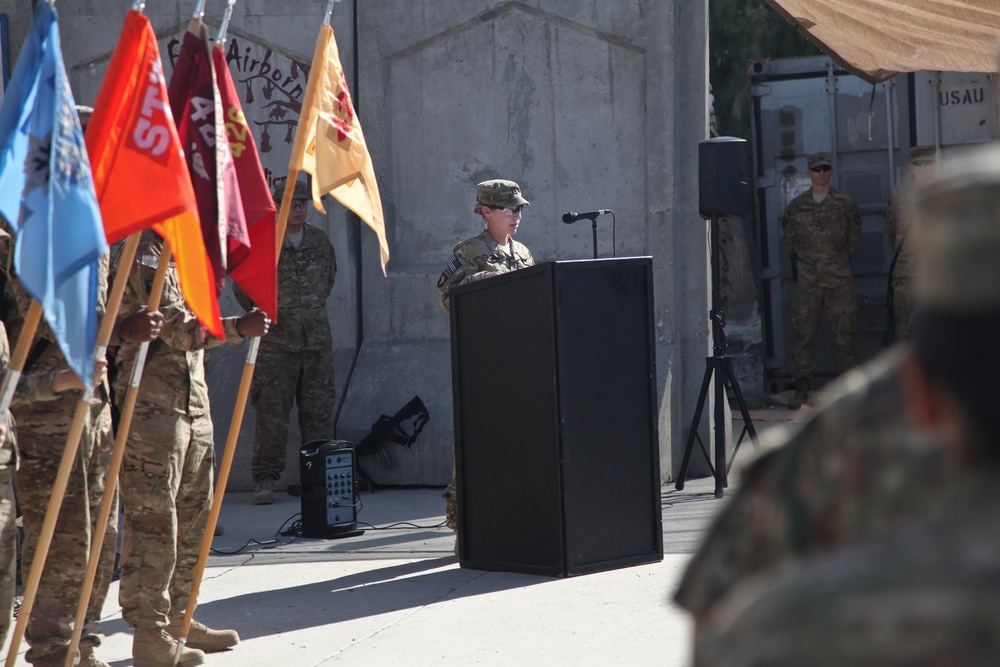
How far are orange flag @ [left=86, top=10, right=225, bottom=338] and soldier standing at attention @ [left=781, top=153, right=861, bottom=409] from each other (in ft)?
27.2

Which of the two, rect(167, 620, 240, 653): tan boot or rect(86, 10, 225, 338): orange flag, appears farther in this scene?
rect(167, 620, 240, 653): tan boot

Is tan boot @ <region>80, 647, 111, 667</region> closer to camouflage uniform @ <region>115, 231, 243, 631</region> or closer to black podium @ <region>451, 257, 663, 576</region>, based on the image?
camouflage uniform @ <region>115, 231, 243, 631</region>

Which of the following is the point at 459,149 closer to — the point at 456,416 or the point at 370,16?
the point at 370,16

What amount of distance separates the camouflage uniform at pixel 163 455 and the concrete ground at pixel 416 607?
1.31ft

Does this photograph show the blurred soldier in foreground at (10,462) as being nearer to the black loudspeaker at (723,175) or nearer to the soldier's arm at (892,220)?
the black loudspeaker at (723,175)

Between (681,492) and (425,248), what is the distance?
2657mm

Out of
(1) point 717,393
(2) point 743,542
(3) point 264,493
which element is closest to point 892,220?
(1) point 717,393

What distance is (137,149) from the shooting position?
3.57m

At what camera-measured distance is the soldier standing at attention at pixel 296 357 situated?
8.14 metres

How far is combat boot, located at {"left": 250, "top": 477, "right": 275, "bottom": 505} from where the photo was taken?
7.99 m

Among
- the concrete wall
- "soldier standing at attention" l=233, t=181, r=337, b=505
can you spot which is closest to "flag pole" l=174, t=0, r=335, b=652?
"soldier standing at attention" l=233, t=181, r=337, b=505

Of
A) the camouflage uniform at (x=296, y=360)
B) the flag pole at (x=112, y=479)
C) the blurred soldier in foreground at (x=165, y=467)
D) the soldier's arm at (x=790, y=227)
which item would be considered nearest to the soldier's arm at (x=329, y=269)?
the camouflage uniform at (x=296, y=360)

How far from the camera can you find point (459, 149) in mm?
8789

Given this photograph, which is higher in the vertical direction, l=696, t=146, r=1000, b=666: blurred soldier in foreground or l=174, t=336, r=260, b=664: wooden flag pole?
l=696, t=146, r=1000, b=666: blurred soldier in foreground
